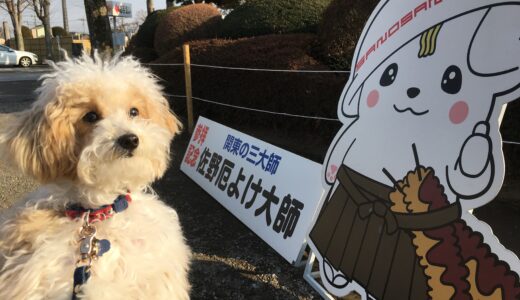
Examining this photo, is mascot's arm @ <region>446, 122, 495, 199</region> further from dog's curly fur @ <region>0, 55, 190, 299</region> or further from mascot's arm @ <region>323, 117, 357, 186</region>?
dog's curly fur @ <region>0, 55, 190, 299</region>

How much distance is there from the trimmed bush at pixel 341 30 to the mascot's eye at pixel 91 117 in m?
4.69

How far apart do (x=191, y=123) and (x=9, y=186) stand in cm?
319

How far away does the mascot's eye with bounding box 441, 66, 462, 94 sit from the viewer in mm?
2125

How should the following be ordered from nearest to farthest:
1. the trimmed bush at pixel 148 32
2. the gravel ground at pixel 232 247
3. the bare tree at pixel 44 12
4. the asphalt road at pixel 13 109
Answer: the gravel ground at pixel 232 247
the asphalt road at pixel 13 109
the trimmed bush at pixel 148 32
the bare tree at pixel 44 12

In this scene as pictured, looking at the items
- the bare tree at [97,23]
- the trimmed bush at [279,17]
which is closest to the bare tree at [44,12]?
the bare tree at [97,23]

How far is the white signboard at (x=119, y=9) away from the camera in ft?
70.8

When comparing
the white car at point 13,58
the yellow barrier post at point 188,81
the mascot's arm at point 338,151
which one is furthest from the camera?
the white car at point 13,58

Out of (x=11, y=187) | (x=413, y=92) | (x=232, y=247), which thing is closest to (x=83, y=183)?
(x=413, y=92)

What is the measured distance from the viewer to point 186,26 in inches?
377

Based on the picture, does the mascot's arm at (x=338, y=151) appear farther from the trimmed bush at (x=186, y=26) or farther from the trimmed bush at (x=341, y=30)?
the trimmed bush at (x=186, y=26)

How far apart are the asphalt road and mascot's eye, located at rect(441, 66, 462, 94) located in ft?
6.92

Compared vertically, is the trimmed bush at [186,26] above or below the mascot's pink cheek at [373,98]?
above

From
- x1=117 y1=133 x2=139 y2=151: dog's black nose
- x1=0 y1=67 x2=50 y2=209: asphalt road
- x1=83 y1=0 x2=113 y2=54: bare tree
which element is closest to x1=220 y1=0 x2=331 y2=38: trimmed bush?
x1=0 y1=67 x2=50 y2=209: asphalt road

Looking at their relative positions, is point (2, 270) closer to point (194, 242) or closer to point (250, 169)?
point (194, 242)
